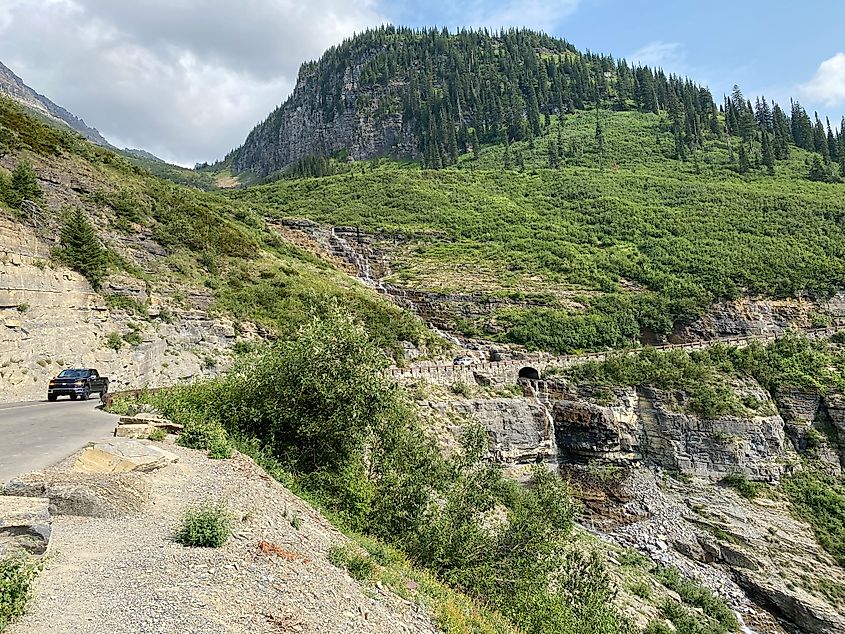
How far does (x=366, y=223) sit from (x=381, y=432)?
5622 centimetres

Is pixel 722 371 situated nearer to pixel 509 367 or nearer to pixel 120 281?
pixel 509 367

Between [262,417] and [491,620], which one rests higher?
[262,417]

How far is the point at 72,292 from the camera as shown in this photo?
23.5 meters

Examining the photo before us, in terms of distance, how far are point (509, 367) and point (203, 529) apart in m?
29.4

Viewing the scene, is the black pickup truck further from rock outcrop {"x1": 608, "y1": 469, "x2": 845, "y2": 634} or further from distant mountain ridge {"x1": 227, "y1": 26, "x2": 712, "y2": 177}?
distant mountain ridge {"x1": 227, "y1": 26, "x2": 712, "y2": 177}

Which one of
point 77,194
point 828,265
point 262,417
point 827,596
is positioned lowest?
point 827,596

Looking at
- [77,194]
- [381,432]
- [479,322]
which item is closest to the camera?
[381,432]

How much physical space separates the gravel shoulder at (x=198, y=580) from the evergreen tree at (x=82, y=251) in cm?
1947

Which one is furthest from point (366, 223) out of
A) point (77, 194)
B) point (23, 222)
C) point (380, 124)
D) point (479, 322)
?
point (380, 124)

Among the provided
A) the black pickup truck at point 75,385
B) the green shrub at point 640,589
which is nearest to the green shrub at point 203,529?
the black pickup truck at point 75,385

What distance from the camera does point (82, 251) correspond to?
83.4 feet

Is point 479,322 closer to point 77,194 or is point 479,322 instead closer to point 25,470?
point 77,194

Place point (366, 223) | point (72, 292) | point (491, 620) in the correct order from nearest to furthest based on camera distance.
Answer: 1. point (491, 620)
2. point (72, 292)
3. point (366, 223)

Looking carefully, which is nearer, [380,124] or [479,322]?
[479,322]
